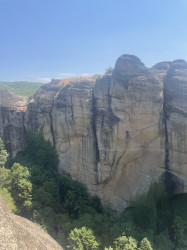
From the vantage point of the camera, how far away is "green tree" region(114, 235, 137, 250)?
31.5 ft

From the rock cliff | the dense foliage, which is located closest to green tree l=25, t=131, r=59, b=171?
the rock cliff

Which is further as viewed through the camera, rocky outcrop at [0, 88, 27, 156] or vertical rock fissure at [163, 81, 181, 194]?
rocky outcrop at [0, 88, 27, 156]

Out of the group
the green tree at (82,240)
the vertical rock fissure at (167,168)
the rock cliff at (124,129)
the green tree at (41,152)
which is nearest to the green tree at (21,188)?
the green tree at (41,152)

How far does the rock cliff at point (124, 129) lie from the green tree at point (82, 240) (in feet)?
18.0

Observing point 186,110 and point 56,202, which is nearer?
point 186,110

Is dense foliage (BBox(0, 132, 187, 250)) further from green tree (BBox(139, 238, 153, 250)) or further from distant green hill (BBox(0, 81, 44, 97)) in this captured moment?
distant green hill (BBox(0, 81, 44, 97))

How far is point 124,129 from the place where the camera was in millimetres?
14680

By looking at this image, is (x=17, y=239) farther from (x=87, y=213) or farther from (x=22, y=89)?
(x=22, y=89)

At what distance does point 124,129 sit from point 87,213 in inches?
315

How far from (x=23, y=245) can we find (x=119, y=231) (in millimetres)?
6635

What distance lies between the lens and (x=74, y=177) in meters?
16.9

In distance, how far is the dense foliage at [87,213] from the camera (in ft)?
34.9

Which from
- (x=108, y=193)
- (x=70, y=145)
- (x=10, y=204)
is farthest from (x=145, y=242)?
(x=70, y=145)

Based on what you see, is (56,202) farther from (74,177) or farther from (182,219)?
(182,219)
